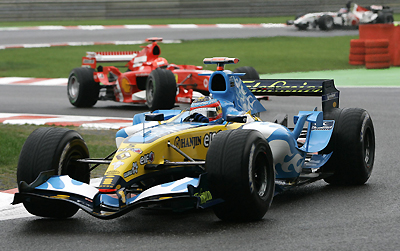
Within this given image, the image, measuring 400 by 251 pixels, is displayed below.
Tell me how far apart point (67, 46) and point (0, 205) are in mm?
23327

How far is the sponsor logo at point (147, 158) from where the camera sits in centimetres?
598

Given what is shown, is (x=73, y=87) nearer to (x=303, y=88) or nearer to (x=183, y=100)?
(x=183, y=100)

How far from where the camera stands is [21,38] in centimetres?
3225

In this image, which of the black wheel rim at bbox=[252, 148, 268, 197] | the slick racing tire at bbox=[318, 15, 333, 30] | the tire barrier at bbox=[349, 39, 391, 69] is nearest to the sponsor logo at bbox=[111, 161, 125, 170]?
the black wheel rim at bbox=[252, 148, 268, 197]

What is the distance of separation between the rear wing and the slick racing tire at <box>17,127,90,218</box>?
3231 millimetres

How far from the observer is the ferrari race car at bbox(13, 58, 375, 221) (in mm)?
5641

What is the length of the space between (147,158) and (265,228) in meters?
1.20

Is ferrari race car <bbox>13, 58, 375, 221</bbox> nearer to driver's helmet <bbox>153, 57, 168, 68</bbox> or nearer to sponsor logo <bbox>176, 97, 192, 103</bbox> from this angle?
sponsor logo <bbox>176, 97, 192, 103</bbox>

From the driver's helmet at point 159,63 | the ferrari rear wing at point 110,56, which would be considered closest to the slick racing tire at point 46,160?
the driver's helmet at point 159,63

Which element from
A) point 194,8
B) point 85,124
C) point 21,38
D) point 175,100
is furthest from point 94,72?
point 194,8

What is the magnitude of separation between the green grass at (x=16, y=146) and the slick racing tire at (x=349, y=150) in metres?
2.83

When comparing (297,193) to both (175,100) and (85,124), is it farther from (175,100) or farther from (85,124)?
(175,100)

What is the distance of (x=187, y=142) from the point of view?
648cm

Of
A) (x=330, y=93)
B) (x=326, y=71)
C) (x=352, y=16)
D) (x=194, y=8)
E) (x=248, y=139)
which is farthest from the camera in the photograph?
(x=194, y=8)
